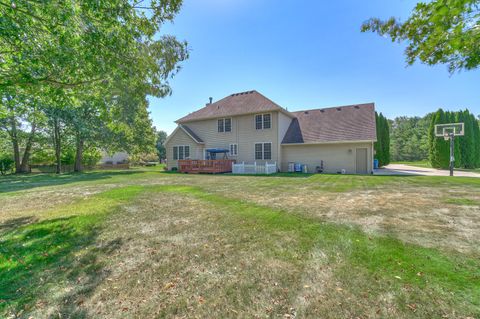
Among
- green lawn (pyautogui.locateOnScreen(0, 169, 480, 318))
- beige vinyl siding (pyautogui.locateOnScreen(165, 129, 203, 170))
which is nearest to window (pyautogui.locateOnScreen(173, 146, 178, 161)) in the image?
beige vinyl siding (pyautogui.locateOnScreen(165, 129, 203, 170))

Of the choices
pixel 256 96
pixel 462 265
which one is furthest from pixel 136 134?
pixel 462 265

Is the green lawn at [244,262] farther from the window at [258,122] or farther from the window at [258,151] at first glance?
the window at [258,122]

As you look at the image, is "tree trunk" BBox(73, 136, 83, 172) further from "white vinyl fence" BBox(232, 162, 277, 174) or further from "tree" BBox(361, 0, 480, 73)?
"tree" BBox(361, 0, 480, 73)

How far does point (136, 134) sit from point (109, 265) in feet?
80.0

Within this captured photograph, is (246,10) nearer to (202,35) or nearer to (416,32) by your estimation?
(202,35)

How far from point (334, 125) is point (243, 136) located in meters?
8.04

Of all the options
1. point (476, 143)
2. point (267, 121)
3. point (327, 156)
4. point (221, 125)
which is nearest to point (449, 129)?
point (476, 143)

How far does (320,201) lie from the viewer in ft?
22.0

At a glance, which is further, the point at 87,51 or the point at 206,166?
the point at 206,166

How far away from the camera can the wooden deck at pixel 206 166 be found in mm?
17469

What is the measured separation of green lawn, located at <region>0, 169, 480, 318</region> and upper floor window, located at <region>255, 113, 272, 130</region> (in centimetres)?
1326

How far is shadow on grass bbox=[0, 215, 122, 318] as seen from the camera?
2225mm

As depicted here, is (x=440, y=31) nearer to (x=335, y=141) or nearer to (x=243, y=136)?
(x=335, y=141)

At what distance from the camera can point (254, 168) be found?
54.7 ft
